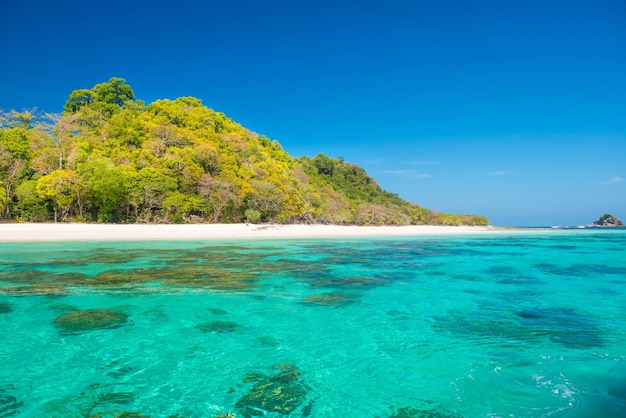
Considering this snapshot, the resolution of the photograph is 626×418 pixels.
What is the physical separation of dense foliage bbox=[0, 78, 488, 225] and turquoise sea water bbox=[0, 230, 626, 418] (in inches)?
1154

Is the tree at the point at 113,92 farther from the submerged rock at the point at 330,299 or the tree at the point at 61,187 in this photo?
the submerged rock at the point at 330,299

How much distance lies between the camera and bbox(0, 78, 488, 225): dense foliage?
117 feet

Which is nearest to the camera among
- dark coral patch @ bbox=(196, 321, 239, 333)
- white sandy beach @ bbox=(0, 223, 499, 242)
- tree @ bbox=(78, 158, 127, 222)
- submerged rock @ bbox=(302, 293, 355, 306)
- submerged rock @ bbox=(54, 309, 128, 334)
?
submerged rock @ bbox=(54, 309, 128, 334)

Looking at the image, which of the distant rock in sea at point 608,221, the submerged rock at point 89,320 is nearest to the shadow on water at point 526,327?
the submerged rock at point 89,320

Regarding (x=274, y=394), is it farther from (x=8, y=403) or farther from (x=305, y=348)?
(x=8, y=403)

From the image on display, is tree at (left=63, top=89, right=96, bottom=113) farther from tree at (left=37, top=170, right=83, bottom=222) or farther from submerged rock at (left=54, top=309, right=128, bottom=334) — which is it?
submerged rock at (left=54, top=309, right=128, bottom=334)

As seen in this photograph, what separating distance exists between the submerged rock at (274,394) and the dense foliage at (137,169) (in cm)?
3664

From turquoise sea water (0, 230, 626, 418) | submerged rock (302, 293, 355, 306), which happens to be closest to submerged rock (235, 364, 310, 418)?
turquoise sea water (0, 230, 626, 418)

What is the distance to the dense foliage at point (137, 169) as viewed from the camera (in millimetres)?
35781

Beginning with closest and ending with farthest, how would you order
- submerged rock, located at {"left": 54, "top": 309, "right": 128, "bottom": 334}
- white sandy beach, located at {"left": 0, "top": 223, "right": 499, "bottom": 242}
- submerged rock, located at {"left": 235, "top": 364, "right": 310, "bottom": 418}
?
submerged rock, located at {"left": 235, "top": 364, "right": 310, "bottom": 418}, submerged rock, located at {"left": 54, "top": 309, "right": 128, "bottom": 334}, white sandy beach, located at {"left": 0, "top": 223, "right": 499, "bottom": 242}

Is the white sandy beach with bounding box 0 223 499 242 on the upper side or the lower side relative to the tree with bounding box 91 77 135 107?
lower

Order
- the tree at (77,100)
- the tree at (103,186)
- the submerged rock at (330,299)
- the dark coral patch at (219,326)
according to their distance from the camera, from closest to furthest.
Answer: the dark coral patch at (219,326) → the submerged rock at (330,299) → the tree at (103,186) → the tree at (77,100)

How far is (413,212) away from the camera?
325ft

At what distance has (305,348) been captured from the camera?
5367 millimetres
